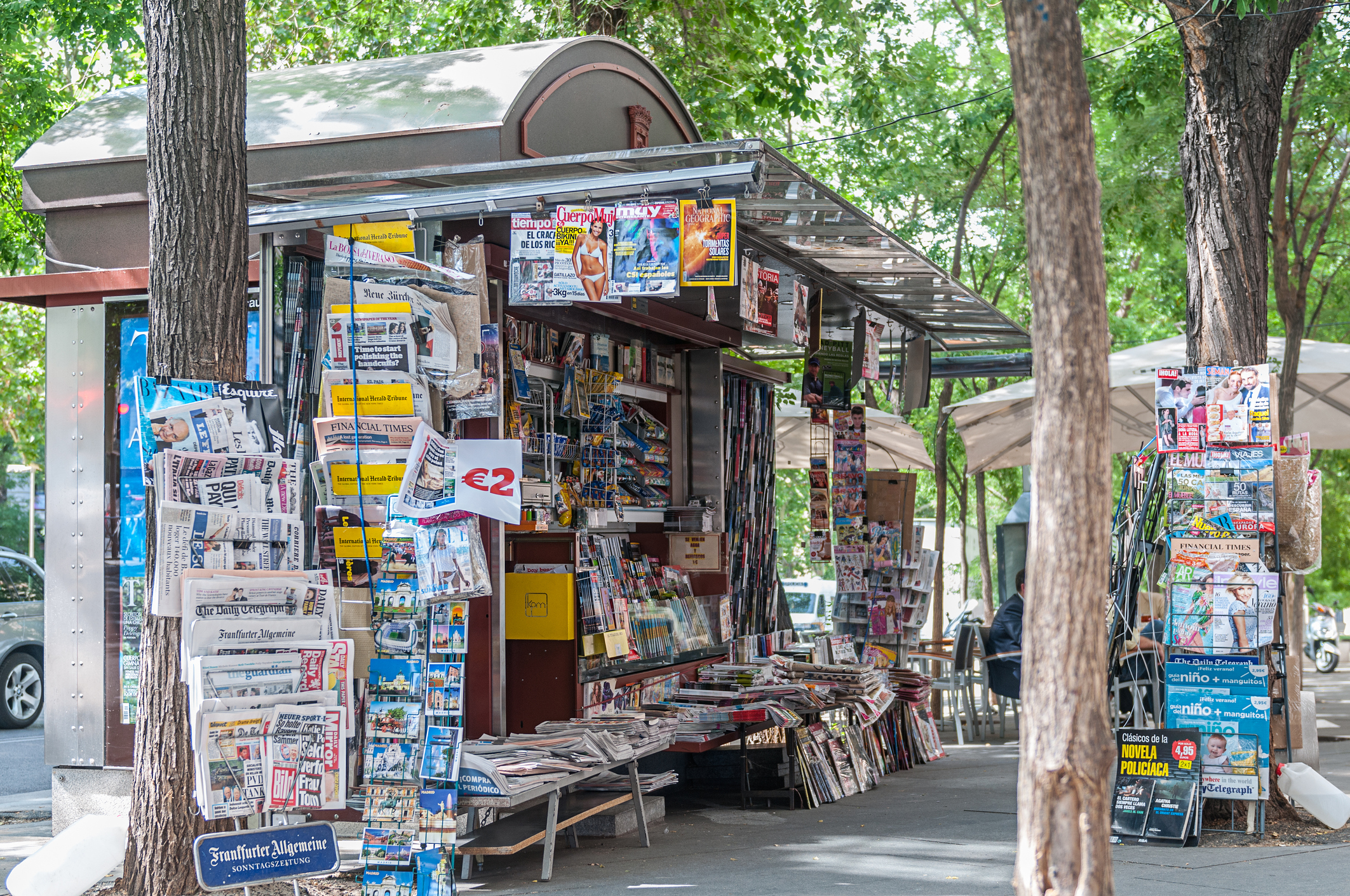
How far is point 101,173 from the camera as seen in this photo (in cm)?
709

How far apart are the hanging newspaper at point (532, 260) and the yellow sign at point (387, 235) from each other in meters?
0.58

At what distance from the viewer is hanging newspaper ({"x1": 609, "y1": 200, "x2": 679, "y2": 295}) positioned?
18.1 ft

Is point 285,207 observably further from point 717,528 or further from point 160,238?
point 717,528

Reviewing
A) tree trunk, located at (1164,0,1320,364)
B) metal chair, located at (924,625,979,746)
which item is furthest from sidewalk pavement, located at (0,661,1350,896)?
tree trunk, located at (1164,0,1320,364)

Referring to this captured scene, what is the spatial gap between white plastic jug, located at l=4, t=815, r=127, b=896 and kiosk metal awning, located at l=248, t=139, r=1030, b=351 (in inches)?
108

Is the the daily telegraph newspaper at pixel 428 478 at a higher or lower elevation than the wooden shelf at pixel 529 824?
higher

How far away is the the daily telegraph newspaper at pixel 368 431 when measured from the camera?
204 inches

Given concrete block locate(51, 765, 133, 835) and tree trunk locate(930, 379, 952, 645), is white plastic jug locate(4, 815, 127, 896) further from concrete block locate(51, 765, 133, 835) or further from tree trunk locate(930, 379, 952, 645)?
tree trunk locate(930, 379, 952, 645)

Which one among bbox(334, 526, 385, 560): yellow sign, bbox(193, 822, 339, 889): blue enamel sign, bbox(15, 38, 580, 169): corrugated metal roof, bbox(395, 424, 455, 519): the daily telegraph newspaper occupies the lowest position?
bbox(193, 822, 339, 889): blue enamel sign

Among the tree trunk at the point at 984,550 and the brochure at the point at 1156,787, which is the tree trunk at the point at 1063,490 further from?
the tree trunk at the point at 984,550

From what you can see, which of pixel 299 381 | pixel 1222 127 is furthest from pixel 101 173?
pixel 1222 127

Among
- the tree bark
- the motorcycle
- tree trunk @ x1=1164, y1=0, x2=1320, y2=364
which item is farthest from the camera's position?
the motorcycle

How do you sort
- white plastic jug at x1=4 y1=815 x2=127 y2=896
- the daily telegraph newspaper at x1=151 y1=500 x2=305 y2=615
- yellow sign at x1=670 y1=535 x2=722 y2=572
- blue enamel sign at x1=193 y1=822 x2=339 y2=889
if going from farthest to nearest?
yellow sign at x1=670 y1=535 x2=722 y2=572 → white plastic jug at x1=4 y1=815 x2=127 y2=896 → the daily telegraph newspaper at x1=151 y1=500 x2=305 y2=615 → blue enamel sign at x1=193 y1=822 x2=339 y2=889

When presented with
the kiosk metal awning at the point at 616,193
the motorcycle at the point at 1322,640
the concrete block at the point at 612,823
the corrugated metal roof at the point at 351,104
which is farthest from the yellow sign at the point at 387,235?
the motorcycle at the point at 1322,640
